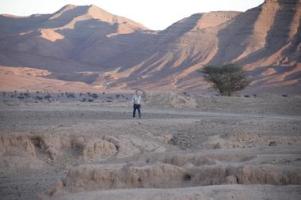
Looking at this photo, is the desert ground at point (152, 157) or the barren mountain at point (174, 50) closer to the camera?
the desert ground at point (152, 157)

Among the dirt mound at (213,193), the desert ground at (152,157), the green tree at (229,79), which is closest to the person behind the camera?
the dirt mound at (213,193)

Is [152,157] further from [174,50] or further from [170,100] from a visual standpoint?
[174,50]

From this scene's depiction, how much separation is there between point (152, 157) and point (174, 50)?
305ft

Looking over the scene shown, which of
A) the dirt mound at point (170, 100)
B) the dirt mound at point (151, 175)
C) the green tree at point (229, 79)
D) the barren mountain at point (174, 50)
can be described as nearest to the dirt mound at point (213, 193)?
the dirt mound at point (151, 175)

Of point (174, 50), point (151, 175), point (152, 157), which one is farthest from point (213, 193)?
point (174, 50)

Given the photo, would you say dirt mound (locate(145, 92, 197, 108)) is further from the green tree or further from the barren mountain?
the barren mountain

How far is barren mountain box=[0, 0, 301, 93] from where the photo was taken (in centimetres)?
9000

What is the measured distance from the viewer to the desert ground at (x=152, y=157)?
423 inches

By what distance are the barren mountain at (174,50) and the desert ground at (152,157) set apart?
51970 mm

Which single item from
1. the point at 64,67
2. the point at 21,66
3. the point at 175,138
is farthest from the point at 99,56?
the point at 175,138

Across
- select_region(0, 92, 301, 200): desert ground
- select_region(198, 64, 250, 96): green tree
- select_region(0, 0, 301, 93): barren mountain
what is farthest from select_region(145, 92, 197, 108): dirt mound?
select_region(0, 0, 301, 93): barren mountain

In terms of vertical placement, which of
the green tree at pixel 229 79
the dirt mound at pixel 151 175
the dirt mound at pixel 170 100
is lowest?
the dirt mound at pixel 151 175

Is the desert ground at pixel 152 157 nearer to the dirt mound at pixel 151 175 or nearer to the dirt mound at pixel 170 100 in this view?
the dirt mound at pixel 151 175

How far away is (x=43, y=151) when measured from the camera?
62.4 feet
